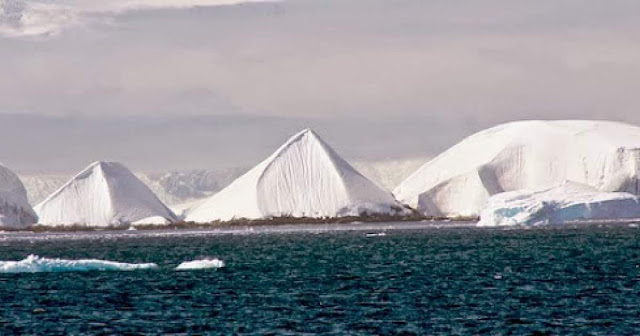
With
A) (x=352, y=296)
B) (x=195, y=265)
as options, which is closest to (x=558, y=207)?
(x=195, y=265)

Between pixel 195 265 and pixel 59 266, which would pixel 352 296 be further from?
pixel 59 266

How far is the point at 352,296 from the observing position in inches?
2263

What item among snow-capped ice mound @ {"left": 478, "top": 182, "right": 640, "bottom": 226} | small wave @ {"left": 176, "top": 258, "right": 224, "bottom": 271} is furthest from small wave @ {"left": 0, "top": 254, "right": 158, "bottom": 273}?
snow-capped ice mound @ {"left": 478, "top": 182, "right": 640, "bottom": 226}

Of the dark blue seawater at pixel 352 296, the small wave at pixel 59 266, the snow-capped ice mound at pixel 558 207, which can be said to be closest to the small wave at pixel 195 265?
the dark blue seawater at pixel 352 296

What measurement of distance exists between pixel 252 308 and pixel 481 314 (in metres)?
9.28

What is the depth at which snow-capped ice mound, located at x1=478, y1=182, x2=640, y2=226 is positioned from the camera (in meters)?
172

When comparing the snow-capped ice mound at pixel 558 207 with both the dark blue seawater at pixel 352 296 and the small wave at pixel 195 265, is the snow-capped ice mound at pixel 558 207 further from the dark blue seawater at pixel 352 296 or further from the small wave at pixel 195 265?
the small wave at pixel 195 265

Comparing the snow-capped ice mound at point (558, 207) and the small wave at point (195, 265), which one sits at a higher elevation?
the snow-capped ice mound at point (558, 207)

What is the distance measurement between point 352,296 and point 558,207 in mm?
121720

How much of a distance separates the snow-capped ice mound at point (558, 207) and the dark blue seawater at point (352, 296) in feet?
248

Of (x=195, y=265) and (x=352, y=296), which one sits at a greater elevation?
(x=195, y=265)

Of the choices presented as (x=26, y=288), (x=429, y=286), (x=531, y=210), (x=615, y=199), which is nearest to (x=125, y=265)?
(x=26, y=288)

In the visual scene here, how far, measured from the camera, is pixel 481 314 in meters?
48.8

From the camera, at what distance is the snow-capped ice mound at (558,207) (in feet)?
563
